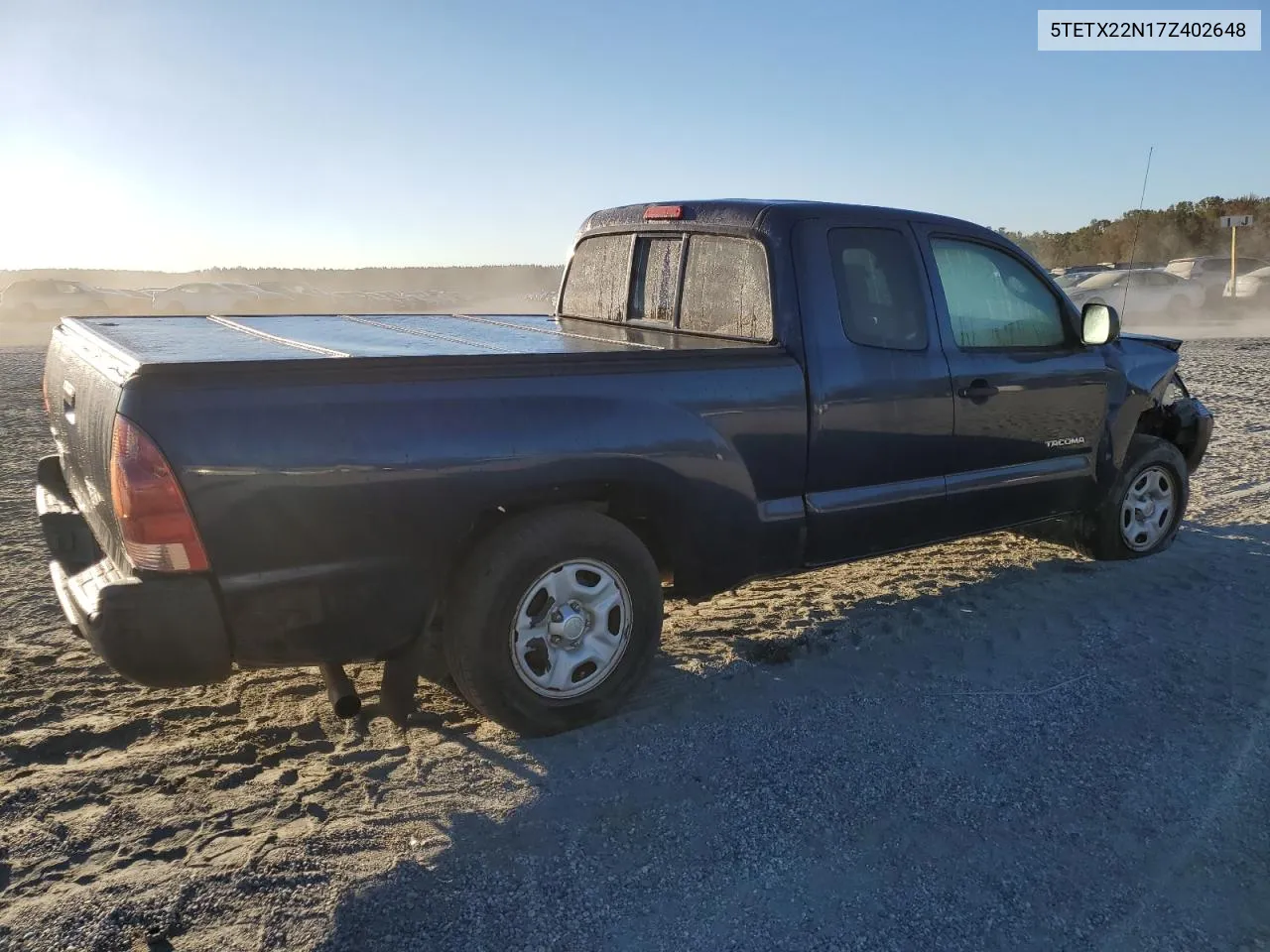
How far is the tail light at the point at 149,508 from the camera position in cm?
275

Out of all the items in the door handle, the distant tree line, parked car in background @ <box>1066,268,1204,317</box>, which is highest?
the distant tree line

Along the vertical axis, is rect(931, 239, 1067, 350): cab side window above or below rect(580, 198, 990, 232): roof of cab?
below

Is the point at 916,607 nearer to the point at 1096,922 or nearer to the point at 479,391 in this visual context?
the point at 1096,922

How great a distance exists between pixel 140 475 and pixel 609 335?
2.27 metres

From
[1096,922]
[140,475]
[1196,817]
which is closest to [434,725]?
→ [140,475]

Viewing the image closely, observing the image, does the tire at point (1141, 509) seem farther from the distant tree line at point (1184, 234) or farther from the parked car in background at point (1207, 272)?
the distant tree line at point (1184, 234)

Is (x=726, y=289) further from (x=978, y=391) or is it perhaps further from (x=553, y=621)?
(x=553, y=621)

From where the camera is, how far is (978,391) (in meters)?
4.68

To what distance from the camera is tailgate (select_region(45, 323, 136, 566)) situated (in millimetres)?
2930

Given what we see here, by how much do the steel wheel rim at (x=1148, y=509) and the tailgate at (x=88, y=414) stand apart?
504 centimetres

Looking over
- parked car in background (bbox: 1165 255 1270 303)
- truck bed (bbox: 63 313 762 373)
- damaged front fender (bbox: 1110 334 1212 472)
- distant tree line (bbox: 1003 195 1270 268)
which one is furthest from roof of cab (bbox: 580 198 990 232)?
distant tree line (bbox: 1003 195 1270 268)

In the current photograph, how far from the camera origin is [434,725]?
3754mm

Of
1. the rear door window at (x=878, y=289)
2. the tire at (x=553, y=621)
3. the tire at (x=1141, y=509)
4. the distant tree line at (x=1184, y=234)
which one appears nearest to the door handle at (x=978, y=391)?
the rear door window at (x=878, y=289)

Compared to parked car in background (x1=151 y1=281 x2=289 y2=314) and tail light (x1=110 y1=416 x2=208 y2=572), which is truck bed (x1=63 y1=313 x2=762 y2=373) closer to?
tail light (x1=110 y1=416 x2=208 y2=572)
